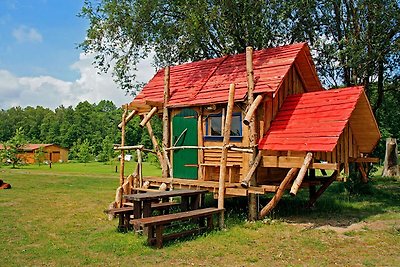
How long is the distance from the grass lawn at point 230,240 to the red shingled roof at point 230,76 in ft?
14.0

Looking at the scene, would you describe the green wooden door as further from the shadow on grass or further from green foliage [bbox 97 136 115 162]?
green foliage [bbox 97 136 115 162]

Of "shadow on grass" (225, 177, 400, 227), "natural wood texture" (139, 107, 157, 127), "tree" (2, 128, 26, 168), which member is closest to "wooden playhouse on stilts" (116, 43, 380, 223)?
"natural wood texture" (139, 107, 157, 127)

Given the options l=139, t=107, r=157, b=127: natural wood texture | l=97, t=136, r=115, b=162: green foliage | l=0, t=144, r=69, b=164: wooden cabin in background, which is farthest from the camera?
l=0, t=144, r=69, b=164: wooden cabin in background

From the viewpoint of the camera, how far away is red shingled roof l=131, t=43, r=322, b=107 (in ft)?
45.3

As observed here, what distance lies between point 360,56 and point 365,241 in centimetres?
878

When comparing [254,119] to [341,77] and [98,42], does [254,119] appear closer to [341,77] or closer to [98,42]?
[98,42]

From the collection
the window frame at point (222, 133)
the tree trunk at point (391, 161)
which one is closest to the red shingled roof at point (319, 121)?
the window frame at point (222, 133)

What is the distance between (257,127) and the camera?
44.1 feet

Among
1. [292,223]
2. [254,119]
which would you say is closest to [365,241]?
[292,223]

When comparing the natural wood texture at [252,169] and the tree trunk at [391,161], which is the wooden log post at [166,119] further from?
the tree trunk at [391,161]

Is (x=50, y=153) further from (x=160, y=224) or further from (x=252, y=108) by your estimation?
(x=160, y=224)

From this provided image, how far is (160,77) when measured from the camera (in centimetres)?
1883

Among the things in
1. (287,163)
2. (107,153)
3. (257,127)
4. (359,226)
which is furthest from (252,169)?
(107,153)

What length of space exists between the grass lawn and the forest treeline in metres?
64.7
